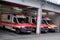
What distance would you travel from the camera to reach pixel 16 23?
1037 inches

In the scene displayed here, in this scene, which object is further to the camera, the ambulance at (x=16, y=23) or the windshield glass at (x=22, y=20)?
the windshield glass at (x=22, y=20)

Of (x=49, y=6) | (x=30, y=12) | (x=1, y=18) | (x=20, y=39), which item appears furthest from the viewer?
(x=30, y=12)

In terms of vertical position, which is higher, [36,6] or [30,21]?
[36,6]

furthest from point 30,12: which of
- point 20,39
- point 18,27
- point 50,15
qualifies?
point 20,39

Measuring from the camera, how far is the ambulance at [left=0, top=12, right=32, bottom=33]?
1016 inches

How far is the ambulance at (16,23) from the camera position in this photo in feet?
84.6

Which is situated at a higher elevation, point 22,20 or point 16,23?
point 22,20

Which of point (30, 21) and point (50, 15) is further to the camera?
point (50, 15)

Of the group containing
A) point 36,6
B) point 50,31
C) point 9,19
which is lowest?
point 50,31

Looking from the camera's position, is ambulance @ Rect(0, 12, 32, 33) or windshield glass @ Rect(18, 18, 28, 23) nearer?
ambulance @ Rect(0, 12, 32, 33)

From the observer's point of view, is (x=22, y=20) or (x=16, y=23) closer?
(x=16, y=23)

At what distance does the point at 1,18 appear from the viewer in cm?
2898

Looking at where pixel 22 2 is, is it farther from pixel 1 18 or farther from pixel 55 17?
pixel 55 17

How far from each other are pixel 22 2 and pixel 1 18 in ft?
18.9
